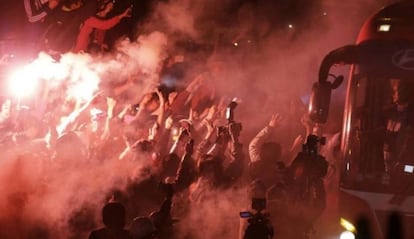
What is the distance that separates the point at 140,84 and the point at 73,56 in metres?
1.48

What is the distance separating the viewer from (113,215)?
402cm

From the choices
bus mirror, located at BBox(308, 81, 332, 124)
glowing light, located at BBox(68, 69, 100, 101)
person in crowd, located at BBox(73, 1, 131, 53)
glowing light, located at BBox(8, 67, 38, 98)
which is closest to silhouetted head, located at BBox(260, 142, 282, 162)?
bus mirror, located at BBox(308, 81, 332, 124)

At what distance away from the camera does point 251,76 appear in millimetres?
12234

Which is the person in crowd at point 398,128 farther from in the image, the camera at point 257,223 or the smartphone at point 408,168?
the camera at point 257,223

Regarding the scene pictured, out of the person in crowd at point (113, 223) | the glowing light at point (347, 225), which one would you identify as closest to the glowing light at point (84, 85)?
the glowing light at point (347, 225)

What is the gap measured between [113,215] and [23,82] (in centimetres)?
834

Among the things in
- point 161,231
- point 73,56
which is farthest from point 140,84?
point 161,231

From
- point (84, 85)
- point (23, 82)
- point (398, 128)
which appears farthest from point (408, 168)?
point (23, 82)

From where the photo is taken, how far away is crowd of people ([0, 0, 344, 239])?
6316 mm

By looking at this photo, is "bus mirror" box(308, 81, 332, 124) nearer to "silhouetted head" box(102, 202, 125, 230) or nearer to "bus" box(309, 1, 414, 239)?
"bus" box(309, 1, 414, 239)

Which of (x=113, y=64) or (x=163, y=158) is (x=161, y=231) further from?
(x=113, y=64)

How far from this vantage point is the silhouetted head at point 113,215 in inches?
158

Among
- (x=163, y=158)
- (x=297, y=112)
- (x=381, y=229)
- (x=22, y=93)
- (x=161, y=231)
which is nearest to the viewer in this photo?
(x=381, y=229)

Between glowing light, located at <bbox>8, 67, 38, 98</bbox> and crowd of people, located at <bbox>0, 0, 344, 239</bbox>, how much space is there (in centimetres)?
28
